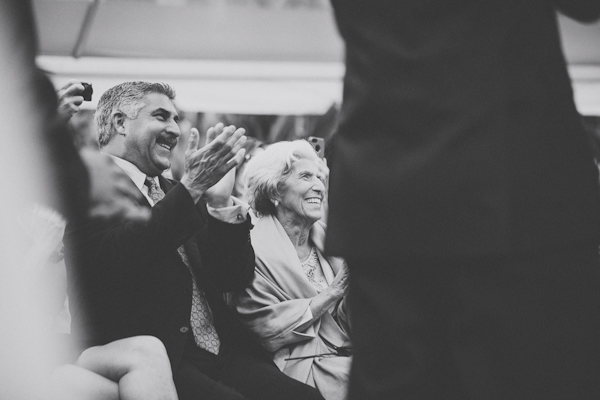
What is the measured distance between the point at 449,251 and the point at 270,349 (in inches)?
77.2

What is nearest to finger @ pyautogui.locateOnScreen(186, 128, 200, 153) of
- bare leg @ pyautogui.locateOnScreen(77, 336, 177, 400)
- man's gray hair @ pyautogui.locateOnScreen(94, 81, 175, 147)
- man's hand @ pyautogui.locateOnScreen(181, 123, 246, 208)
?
man's hand @ pyautogui.locateOnScreen(181, 123, 246, 208)

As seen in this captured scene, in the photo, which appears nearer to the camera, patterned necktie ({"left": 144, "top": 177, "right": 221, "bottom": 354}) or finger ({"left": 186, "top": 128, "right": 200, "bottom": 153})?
finger ({"left": 186, "top": 128, "right": 200, "bottom": 153})

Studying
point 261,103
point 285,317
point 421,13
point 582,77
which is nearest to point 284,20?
point 261,103

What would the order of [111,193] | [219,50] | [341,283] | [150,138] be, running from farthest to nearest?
[219,50] → [341,283] → [150,138] → [111,193]

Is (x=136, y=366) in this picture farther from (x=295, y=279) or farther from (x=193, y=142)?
(x=295, y=279)

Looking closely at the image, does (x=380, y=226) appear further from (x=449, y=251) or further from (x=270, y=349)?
(x=270, y=349)

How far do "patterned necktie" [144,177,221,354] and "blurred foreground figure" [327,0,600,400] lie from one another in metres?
1.60

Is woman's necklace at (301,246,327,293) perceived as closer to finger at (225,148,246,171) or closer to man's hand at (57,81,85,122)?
finger at (225,148,246,171)

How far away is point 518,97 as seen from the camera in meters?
0.91

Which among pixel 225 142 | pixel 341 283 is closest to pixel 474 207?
pixel 225 142

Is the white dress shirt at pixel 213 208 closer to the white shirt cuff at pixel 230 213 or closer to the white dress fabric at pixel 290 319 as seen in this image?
the white shirt cuff at pixel 230 213

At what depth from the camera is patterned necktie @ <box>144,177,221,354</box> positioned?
250 centimetres

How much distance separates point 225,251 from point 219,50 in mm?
3611

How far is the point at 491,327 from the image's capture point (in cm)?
90
